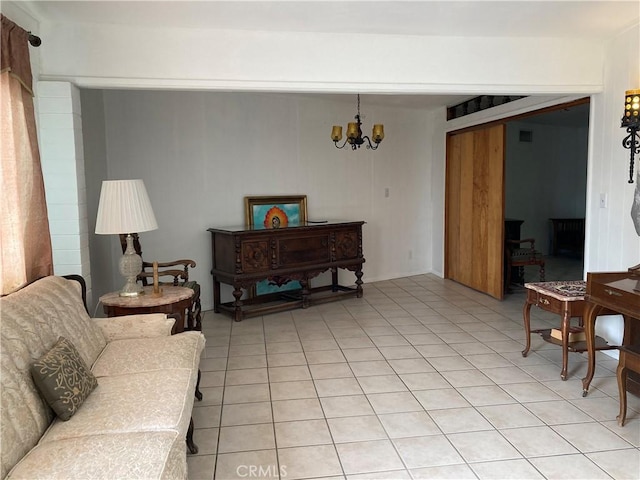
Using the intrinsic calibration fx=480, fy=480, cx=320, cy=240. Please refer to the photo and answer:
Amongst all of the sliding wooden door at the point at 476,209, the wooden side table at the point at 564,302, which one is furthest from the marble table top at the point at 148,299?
the sliding wooden door at the point at 476,209

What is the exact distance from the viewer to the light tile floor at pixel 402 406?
2350 mm

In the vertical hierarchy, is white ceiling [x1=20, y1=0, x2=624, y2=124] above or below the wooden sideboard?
above

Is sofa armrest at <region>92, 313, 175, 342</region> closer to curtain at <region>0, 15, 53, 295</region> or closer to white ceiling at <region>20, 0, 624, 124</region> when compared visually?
curtain at <region>0, 15, 53, 295</region>

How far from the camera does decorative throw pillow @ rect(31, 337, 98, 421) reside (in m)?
1.79

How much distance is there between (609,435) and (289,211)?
3873mm

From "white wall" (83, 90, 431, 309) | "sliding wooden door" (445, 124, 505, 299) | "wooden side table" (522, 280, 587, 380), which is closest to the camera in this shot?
"wooden side table" (522, 280, 587, 380)

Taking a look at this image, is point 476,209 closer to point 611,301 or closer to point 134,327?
point 611,301

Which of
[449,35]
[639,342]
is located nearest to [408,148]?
[449,35]

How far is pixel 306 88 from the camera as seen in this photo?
3383 mm

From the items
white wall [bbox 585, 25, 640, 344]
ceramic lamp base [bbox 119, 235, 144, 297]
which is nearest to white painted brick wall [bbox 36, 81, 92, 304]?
ceramic lamp base [bbox 119, 235, 144, 297]

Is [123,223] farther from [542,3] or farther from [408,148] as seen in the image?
[408,148]

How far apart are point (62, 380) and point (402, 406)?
6.32ft

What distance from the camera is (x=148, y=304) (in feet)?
9.86

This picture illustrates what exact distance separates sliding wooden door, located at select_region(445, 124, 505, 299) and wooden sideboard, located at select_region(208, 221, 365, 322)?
1.48 meters
